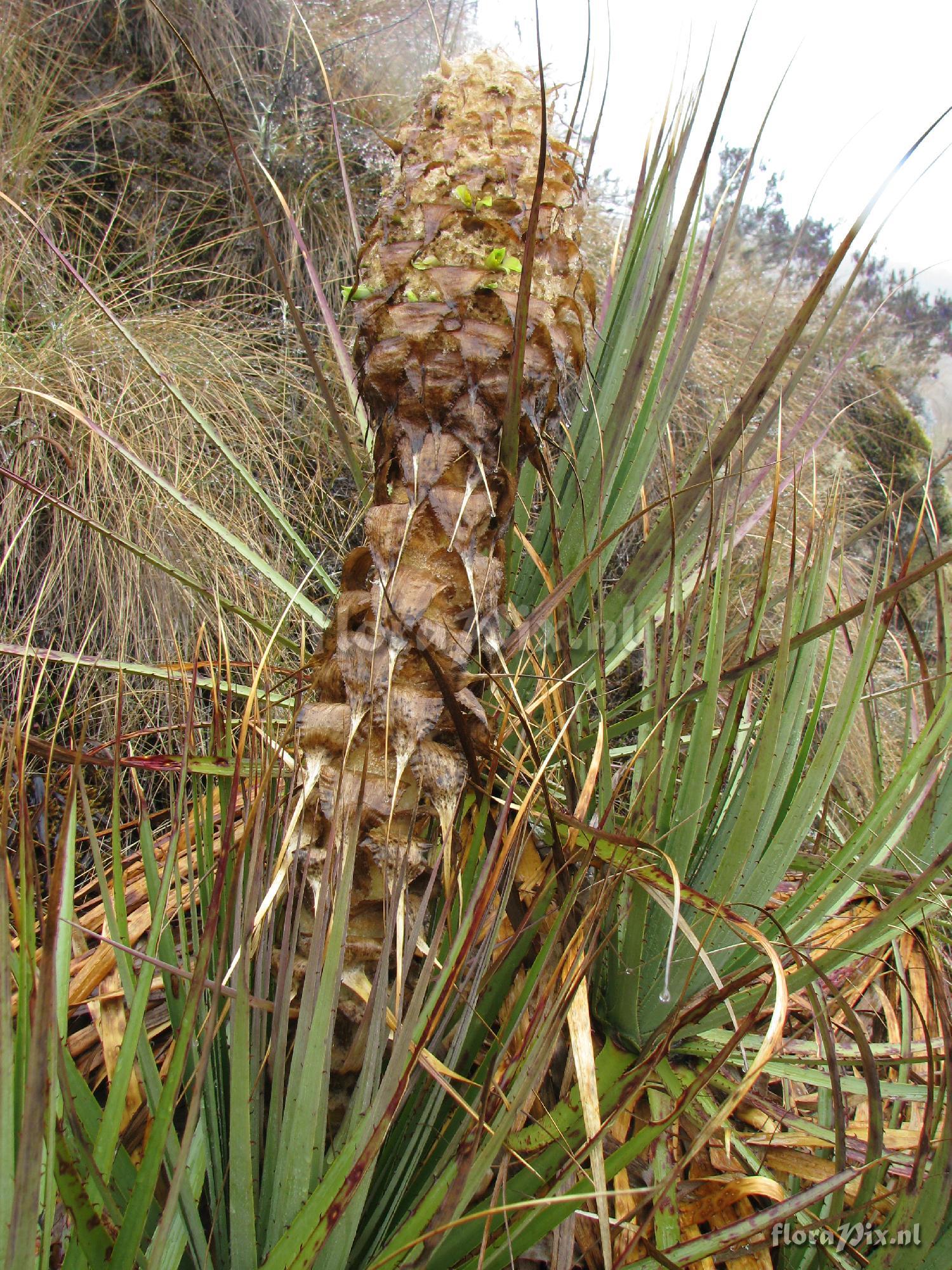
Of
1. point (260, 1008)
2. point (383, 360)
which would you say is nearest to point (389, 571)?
point (383, 360)

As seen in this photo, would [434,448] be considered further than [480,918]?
Yes

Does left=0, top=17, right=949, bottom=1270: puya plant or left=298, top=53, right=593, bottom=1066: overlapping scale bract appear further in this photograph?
left=298, top=53, right=593, bottom=1066: overlapping scale bract

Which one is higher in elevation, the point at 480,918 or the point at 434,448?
the point at 434,448

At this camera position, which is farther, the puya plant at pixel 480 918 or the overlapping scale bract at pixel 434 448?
the overlapping scale bract at pixel 434 448

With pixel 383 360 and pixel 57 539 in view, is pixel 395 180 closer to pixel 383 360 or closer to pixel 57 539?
pixel 383 360
